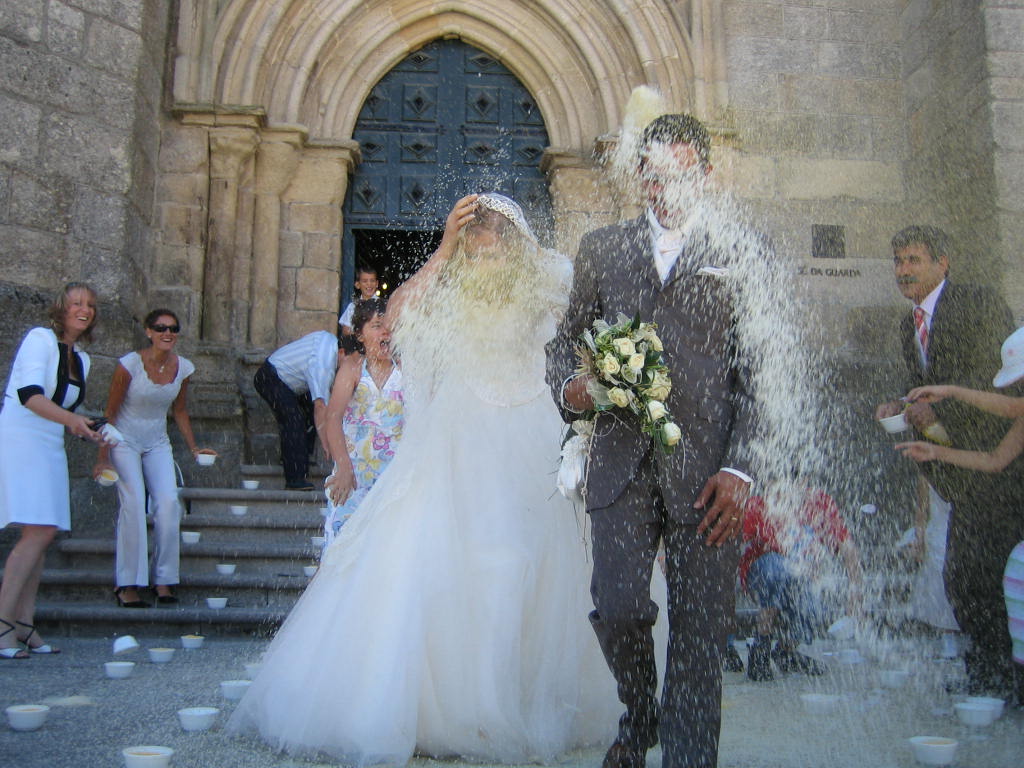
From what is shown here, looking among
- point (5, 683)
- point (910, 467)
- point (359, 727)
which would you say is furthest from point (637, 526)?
point (910, 467)

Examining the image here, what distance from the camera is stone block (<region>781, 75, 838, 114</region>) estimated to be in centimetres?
901

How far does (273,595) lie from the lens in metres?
5.91

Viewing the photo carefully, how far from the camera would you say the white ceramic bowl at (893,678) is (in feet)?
14.1

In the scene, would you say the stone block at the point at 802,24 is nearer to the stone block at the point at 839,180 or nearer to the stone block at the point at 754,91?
the stone block at the point at 754,91

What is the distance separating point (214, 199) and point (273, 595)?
397 cm

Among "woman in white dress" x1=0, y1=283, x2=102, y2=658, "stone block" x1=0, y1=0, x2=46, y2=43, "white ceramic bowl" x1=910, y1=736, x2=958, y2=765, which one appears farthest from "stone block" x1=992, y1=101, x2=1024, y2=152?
"stone block" x1=0, y1=0, x2=46, y2=43

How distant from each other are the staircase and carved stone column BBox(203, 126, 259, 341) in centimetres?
181

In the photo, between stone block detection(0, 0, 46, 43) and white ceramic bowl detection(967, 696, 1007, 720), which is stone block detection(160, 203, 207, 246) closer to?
stone block detection(0, 0, 46, 43)

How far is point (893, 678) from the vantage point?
4.31 metres

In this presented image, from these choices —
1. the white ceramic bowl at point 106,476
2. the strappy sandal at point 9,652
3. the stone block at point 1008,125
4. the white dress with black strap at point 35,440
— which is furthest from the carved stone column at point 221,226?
the stone block at point 1008,125

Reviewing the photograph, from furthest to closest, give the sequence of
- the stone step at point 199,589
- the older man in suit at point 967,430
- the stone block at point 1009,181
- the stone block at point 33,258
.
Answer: the stone block at point 1009,181, the stone block at point 33,258, the stone step at point 199,589, the older man in suit at point 967,430

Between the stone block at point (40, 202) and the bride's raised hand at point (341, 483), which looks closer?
the bride's raised hand at point (341, 483)

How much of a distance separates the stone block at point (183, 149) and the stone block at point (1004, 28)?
627 centimetres

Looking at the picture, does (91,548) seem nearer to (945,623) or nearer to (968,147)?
(945,623)
